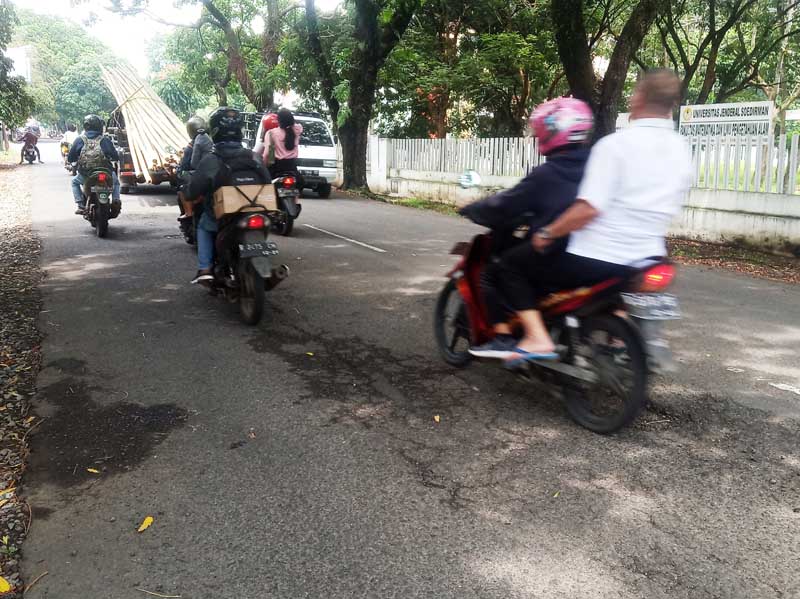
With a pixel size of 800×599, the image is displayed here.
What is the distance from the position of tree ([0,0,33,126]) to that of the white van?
378 inches

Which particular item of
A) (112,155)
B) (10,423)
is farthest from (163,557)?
(112,155)

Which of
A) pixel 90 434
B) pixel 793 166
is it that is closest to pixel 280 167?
pixel 793 166

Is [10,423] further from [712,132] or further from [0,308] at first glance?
[712,132]

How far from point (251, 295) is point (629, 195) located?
11.9ft

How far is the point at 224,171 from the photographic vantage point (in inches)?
258

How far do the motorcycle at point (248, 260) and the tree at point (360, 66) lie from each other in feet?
38.7

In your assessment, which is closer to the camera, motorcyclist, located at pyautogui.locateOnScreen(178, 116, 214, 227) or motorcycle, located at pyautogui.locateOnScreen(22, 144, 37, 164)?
Answer: motorcyclist, located at pyautogui.locateOnScreen(178, 116, 214, 227)

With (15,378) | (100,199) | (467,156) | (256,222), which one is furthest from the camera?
(467,156)

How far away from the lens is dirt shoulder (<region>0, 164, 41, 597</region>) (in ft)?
10.2

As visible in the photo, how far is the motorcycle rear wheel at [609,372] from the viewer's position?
3.78 m

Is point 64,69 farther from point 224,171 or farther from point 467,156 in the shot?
point 224,171

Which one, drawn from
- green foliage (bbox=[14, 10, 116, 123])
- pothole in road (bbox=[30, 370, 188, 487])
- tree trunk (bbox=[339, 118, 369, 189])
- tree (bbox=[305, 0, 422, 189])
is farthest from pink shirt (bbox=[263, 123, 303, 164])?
green foliage (bbox=[14, 10, 116, 123])

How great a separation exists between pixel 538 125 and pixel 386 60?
1751 centimetres

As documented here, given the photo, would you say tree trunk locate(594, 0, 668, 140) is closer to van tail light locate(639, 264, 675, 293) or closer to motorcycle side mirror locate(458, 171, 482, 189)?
motorcycle side mirror locate(458, 171, 482, 189)
